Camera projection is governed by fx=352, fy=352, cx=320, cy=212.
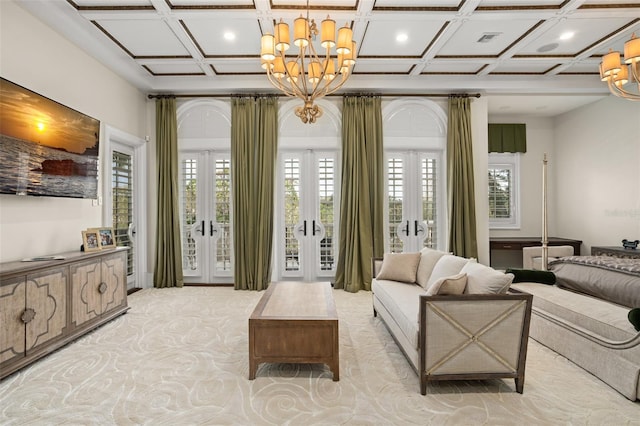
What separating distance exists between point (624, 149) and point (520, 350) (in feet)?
16.7

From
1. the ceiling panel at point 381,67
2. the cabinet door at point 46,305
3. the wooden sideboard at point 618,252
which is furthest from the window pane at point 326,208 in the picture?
the wooden sideboard at point 618,252

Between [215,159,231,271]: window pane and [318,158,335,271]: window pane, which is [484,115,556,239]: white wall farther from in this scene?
[215,159,231,271]: window pane

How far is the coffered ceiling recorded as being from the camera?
3596 mm

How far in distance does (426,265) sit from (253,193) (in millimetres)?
2991

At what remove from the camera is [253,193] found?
5621mm

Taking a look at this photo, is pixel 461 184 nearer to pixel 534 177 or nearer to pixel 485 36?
pixel 485 36

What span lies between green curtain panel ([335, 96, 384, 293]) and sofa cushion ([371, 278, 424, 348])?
1.52m

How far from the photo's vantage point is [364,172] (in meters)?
5.60

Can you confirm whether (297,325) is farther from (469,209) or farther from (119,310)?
(469,209)

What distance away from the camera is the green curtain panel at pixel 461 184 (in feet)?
18.5

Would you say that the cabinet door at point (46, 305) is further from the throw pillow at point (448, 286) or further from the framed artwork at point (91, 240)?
the throw pillow at point (448, 286)

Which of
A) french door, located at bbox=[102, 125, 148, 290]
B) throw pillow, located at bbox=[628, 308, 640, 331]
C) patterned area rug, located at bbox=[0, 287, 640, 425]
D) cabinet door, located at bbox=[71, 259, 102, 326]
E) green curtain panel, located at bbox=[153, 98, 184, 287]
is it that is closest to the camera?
patterned area rug, located at bbox=[0, 287, 640, 425]

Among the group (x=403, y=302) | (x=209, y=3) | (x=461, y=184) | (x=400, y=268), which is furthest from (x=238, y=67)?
(x=403, y=302)

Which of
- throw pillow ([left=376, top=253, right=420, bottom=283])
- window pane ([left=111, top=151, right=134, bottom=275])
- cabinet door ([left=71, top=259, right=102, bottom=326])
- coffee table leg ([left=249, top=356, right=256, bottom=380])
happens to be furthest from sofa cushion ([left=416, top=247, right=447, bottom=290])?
window pane ([left=111, top=151, right=134, bottom=275])
